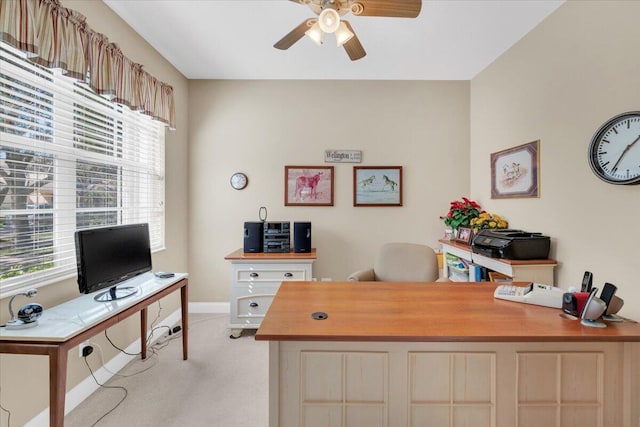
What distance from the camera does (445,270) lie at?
10.3ft

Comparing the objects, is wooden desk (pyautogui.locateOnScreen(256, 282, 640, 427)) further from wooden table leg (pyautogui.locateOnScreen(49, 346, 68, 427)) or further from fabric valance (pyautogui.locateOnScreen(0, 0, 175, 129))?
fabric valance (pyautogui.locateOnScreen(0, 0, 175, 129))

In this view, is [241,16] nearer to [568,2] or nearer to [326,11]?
[326,11]

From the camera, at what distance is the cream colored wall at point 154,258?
1465 millimetres

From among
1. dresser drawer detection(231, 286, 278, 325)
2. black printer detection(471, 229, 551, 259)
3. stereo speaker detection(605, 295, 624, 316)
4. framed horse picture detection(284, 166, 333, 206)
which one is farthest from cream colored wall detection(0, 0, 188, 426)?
black printer detection(471, 229, 551, 259)

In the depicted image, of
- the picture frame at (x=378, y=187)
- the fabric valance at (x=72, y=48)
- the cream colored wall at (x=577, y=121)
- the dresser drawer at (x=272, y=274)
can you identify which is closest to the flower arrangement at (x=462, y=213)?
the cream colored wall at (x=577, y=121)

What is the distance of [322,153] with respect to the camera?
334 cm

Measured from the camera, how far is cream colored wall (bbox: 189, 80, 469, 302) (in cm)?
333

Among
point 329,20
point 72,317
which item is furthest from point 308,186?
point 72,317

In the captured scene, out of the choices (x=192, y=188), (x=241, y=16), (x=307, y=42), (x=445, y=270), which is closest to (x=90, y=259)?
(x=192, y=188)

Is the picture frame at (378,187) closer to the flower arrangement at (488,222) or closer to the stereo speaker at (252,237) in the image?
the flower arrangement at (488,222)

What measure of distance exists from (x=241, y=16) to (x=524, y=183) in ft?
9.03

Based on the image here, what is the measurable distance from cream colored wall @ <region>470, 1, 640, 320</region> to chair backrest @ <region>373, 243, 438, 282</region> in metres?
0.90

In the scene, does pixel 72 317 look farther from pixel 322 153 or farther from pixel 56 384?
pixel 322 153

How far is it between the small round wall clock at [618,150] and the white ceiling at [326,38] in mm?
1075
